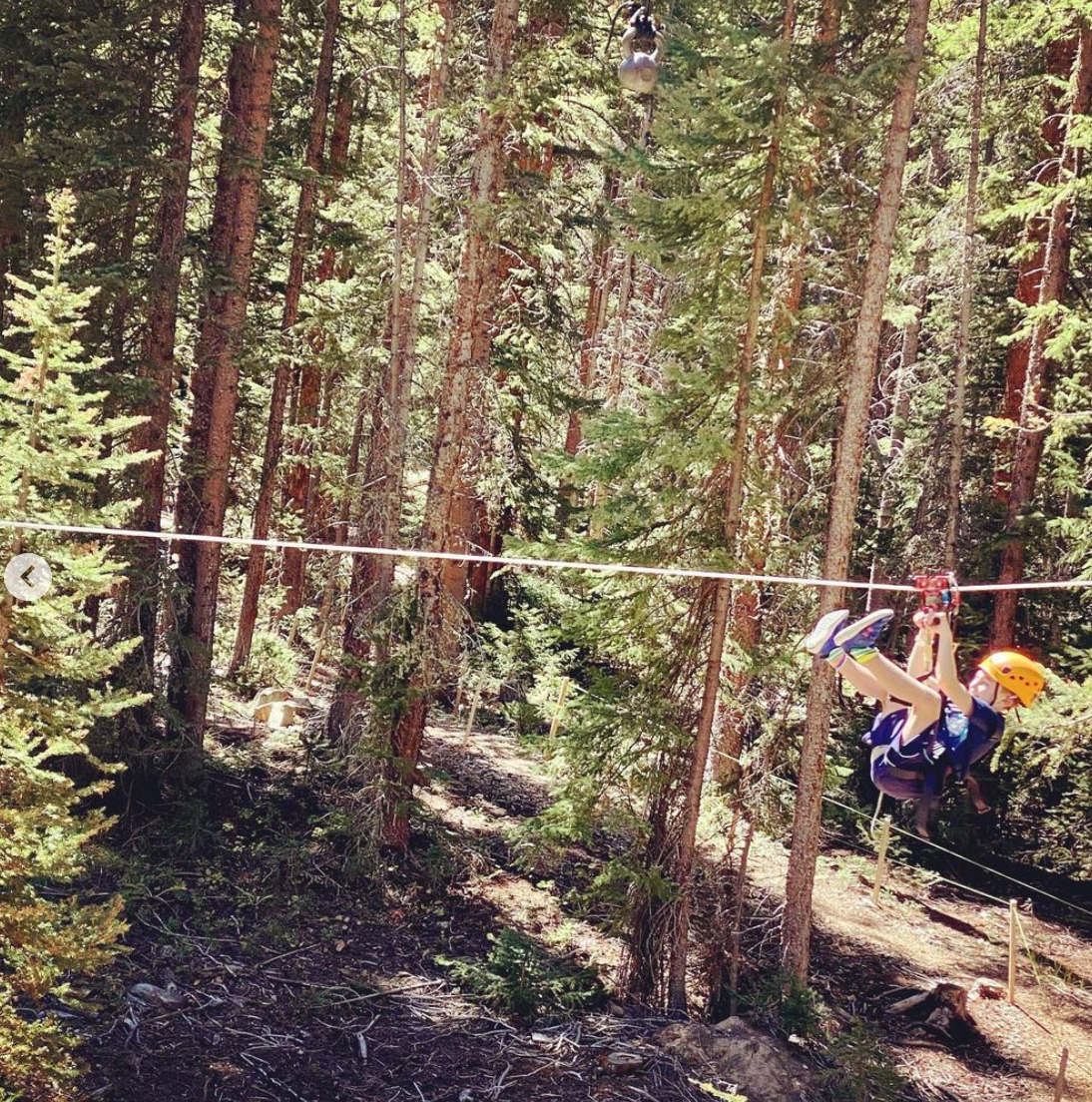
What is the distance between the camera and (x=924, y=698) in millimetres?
5230

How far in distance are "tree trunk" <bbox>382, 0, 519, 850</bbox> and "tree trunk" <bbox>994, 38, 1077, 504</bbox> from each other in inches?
341


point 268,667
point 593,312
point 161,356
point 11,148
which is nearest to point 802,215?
point 161,356

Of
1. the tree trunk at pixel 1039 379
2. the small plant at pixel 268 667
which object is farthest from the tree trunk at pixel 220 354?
the tree trunk at pixel 1039 379

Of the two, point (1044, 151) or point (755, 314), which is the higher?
point (1044, 151)

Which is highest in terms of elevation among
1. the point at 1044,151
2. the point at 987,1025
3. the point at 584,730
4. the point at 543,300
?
the point at 1044,151

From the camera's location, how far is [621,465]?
948 cm

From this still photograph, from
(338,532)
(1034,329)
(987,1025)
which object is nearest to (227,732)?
(338,532)

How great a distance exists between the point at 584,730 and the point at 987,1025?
6763 millimetres

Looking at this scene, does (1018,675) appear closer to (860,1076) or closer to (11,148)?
(860,1076)

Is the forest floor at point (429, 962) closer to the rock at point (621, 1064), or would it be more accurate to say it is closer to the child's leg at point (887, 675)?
the rock at point (621, 1064)

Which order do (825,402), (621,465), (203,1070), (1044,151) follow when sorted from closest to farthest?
(203,1070) → (621,465) → (825,402) → (1044,151)

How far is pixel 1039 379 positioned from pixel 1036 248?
206cm

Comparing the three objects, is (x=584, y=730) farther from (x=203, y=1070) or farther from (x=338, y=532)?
(x=338, y=532)

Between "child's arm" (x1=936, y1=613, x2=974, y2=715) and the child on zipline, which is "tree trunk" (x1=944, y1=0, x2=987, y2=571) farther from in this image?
"child's arm" (x1=936, y1=613, x2=974, y2=715)
